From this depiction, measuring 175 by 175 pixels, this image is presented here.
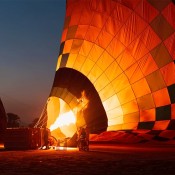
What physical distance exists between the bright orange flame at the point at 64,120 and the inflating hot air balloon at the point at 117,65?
0.17 feet

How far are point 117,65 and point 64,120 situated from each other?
4028 millimetres

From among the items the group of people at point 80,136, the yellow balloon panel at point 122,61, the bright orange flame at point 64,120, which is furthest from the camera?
the bright orange flame at point 64,120

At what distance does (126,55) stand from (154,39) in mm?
1409

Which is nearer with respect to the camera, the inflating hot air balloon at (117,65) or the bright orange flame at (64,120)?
the inflating hot air balloon at (117,65)

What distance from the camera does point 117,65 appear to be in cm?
1289

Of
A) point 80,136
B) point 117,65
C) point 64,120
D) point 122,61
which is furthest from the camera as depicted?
point 64,120

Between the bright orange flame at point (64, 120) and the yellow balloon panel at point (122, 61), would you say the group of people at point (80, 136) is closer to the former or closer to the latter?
the yellow balloon panel at point (122, 61)

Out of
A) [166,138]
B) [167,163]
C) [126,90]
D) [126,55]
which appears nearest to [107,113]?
[126,90]

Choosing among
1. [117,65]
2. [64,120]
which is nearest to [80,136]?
[117,65]

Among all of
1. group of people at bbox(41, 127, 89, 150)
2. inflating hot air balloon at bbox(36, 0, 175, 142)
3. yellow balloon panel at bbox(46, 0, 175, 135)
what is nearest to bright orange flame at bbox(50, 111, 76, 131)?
inflating hot air balloon at bbox(36, 0, 175, 142)

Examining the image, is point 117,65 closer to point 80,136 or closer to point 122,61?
point 122,61

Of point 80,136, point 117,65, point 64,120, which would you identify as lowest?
point 80,136

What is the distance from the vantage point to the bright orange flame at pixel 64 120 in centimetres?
1473

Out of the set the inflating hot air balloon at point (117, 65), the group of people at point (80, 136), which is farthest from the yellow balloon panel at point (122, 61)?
the group of people at point (80, 136)
